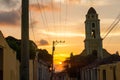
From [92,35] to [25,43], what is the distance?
104112 millimetres

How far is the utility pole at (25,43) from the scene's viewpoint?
15953mm

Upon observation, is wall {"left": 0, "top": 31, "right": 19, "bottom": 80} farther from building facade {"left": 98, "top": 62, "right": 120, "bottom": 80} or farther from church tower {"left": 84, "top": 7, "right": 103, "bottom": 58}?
church tower {"left": 84, "top": 7, "right": 103, "bottom": 58}

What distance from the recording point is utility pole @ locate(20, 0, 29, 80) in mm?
15953

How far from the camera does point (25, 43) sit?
1609 cm

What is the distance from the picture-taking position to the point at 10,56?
23.4 meters

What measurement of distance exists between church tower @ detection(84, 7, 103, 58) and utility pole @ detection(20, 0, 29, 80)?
330 ft

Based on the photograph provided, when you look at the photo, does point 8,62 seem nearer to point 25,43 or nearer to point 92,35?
point 25,43

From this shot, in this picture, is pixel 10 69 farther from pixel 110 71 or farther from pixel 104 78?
pixel 104 78

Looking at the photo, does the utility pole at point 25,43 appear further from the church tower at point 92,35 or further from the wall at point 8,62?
the church tower at point 92,35

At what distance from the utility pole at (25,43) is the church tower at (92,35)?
101 metres

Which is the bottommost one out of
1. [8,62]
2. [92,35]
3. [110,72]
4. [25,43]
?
[110,72]

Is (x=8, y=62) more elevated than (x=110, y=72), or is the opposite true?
(x=8, y=62)

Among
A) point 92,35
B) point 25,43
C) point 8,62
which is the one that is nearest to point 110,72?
point 8,62

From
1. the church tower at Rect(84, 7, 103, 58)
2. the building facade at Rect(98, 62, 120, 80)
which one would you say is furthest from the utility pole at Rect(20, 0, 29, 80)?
the church tower at Rect(84, 7, 103, 58)
